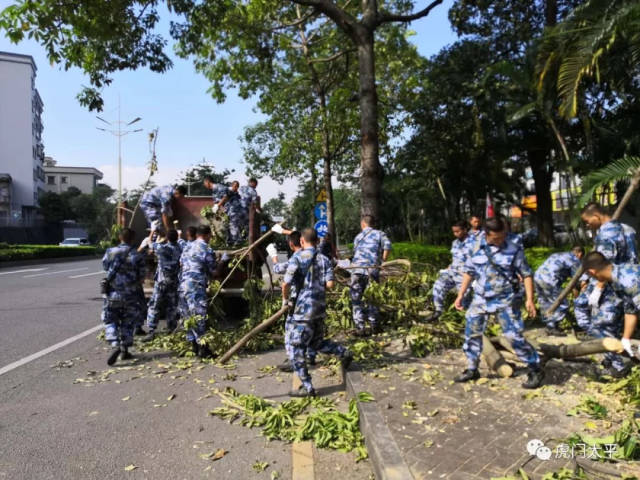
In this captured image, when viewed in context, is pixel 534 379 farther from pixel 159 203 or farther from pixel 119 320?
pixel 159 203

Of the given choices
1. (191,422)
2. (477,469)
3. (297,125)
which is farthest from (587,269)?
(297,125)

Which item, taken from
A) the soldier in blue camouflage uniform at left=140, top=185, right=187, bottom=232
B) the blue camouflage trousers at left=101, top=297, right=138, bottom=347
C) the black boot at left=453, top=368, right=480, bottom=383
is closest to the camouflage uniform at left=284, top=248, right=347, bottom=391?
the black boot at left=453, top=368, right=480, bottom=383

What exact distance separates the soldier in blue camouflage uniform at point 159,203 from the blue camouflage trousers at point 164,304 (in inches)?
66.4

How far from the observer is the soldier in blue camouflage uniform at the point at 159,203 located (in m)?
9.11

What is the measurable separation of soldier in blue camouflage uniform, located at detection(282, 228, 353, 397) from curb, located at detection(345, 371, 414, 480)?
692 millimetres

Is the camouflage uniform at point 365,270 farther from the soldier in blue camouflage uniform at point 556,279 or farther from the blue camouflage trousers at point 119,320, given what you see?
the blue camouflage trousers at point 119,320

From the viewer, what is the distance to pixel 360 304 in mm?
7238

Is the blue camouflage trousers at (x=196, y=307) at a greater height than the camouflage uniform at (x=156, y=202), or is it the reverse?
the camouflage uniform at (x=156, y=202)

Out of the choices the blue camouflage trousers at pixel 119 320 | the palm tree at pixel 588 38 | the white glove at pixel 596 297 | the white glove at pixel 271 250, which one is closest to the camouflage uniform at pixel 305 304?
the white glove at pixel 271 250

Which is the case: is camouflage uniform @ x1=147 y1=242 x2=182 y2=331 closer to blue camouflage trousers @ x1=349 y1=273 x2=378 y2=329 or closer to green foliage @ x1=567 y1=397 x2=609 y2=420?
blue camouflage trousers @ x1=349 y1=273 x2=378 y2=329

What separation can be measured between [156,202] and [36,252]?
74.3ft

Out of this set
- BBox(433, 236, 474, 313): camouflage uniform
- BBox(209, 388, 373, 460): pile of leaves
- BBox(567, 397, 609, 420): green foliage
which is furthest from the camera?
BBox(433, 236, 474, 313): camouflage uniform

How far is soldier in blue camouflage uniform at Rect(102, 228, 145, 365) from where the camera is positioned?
6.41 meters

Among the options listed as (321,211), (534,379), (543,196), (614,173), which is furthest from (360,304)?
(543,196)
